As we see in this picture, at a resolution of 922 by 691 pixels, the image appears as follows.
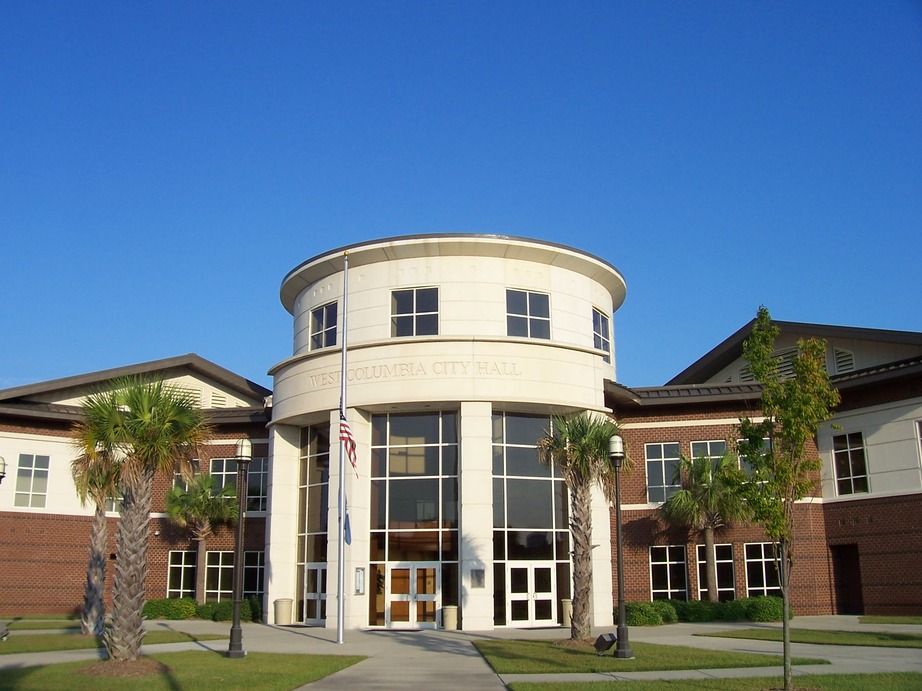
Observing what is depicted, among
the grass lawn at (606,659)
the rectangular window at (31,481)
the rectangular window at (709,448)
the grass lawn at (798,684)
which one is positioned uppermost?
the rectangular window at (709,448)

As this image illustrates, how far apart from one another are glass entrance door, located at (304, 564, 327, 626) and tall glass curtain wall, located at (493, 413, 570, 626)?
6219 mm

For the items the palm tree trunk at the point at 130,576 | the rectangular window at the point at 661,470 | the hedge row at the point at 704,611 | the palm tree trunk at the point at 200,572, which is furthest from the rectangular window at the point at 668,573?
the palm tree trunk at the point at 130,576

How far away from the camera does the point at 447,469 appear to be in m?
29.5

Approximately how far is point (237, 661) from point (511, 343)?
548 inches

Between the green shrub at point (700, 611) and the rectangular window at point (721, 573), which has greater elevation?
the rectangular window at point (721, 573)

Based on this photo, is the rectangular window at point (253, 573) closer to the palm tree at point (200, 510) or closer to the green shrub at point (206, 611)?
the palm tree at point (200, 510)

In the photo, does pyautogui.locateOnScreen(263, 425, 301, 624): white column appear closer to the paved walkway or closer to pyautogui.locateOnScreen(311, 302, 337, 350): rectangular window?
the paved walkway

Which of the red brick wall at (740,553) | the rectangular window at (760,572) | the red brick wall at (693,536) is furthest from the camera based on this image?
the rectangular window at (760,572)

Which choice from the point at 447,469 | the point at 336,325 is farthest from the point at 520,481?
the point at 336,325

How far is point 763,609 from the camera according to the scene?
2958cm

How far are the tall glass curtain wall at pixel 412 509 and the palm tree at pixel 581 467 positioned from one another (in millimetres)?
6173

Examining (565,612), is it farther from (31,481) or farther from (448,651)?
(31,481)

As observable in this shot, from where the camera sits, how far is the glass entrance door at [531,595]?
28.5 m

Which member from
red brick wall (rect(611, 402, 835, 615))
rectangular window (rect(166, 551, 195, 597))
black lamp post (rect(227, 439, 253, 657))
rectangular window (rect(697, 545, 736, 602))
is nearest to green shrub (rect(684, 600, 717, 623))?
rectangular window (rect(697, 545, 736, 602))
